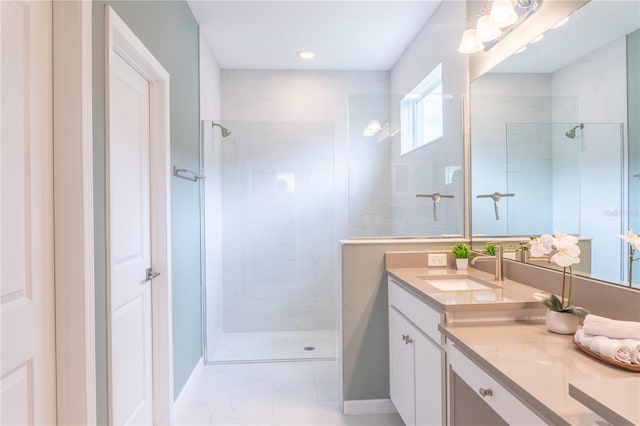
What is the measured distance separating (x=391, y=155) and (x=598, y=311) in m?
1.76

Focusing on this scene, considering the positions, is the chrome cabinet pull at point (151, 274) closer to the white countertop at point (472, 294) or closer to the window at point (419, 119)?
the white countertop at point (472, 294)

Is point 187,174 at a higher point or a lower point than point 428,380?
higher

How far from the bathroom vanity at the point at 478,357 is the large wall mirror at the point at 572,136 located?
1.14 ft

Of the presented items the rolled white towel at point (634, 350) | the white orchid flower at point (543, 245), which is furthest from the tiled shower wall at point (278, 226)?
the rolled white towel at point (634, 350)

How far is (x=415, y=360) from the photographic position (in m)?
1.89

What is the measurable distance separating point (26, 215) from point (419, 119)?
257cm

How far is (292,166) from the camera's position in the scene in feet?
11.9

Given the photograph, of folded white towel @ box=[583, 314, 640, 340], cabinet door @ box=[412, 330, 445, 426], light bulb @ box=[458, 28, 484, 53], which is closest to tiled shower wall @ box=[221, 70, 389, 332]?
light bulb @ box=[458, 28, 484, 53]

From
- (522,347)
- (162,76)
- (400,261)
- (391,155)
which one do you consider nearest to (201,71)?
(162,76)

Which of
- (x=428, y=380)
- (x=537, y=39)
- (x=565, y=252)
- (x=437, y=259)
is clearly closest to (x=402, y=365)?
(x=428, y=380)

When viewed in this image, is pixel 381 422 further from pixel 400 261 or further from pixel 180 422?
pixel 180 422

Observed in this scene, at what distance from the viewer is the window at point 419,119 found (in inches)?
113

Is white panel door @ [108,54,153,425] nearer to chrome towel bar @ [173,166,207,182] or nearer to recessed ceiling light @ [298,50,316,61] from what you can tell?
chrome towel bar @ [173,166,207,182]

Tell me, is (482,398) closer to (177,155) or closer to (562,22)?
(562,22)
